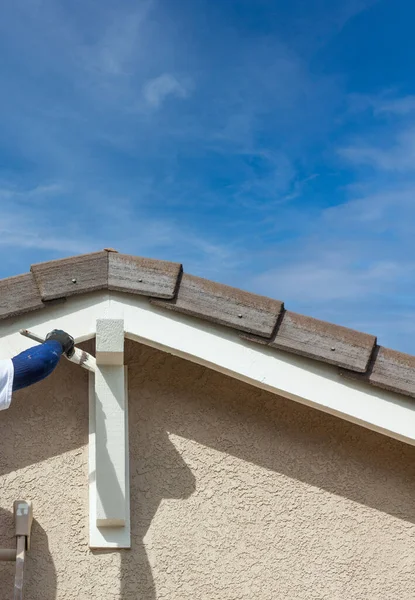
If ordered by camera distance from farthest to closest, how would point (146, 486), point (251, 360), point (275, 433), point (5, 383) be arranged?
point (275, 433)
point (146, 486)
point (251, 360)
point (5, 383)

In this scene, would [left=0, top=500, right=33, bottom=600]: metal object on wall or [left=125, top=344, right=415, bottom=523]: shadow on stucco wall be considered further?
[left=125, top=344, right=415, bottom=523]: shadow on stucco wall

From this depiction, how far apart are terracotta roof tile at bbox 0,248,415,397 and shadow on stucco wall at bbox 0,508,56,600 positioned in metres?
1.14

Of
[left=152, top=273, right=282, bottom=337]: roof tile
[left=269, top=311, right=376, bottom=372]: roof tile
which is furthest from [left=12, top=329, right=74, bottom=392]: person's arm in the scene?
[left=269, top=311, right=376, bottom=372]: roof tile

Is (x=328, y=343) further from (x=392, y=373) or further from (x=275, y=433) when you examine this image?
(x=275, y=433)

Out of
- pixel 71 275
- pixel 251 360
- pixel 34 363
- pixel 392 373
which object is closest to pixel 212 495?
pixel 251 360

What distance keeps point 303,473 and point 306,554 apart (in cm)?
44

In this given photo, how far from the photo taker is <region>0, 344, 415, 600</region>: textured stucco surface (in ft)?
14.1

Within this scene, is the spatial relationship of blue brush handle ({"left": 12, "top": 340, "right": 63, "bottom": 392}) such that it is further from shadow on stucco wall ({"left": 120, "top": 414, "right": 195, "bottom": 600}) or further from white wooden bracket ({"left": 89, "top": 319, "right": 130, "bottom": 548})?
shadow on stucco wall ({"left": 120, "top": 414, "right": 195, "bottom": 600})

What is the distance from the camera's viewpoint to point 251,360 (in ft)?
14.2

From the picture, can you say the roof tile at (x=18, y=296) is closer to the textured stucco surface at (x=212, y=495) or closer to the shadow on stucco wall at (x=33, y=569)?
the textured stucco surface at (x=212, y=495)

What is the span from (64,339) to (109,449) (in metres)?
0.68

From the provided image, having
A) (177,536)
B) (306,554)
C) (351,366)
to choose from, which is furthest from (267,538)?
(351,366)

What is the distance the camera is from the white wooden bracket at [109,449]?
423 cm

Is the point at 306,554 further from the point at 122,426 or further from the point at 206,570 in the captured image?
the point at 122,426
